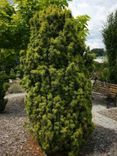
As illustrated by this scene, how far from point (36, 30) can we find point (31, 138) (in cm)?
260

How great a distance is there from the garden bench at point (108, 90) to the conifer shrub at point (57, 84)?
23.0ft

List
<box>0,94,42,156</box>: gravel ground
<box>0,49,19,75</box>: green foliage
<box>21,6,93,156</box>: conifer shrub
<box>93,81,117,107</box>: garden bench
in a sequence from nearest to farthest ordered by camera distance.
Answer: <box>21,6,93,156</box>: conifer shrub
<box>0,94,42,156</box>: gravel ground
<box>93,81,117,107</box>: garden bench
<box>0,49,19,75</box>: green foliage

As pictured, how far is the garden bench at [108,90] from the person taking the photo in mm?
16047

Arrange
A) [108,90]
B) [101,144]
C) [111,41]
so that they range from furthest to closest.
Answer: [111,41], [108,90], [101,144]

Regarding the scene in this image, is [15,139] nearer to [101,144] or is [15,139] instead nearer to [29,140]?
[29,140]

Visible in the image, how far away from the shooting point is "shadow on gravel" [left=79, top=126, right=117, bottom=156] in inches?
343

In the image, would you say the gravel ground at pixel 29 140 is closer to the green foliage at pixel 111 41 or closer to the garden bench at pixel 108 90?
the garden bench at pixel 108 90

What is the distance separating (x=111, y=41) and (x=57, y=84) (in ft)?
36.5

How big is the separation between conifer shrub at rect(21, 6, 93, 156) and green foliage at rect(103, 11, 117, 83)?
9.87 meters

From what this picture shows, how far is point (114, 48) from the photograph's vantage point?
751 inches

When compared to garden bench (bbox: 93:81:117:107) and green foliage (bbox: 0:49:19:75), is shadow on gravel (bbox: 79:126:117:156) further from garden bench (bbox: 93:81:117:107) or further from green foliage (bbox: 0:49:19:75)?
green foliage (bbox: 0:49:19:75)

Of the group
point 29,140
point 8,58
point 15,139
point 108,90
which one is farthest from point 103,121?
point 8,58

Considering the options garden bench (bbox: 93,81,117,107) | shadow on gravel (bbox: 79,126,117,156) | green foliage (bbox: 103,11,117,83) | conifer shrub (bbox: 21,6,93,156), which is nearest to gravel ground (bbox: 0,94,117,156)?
shadow on gravel (bbox: 79,126,117,156)

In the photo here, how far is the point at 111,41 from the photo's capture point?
19.1 metres
